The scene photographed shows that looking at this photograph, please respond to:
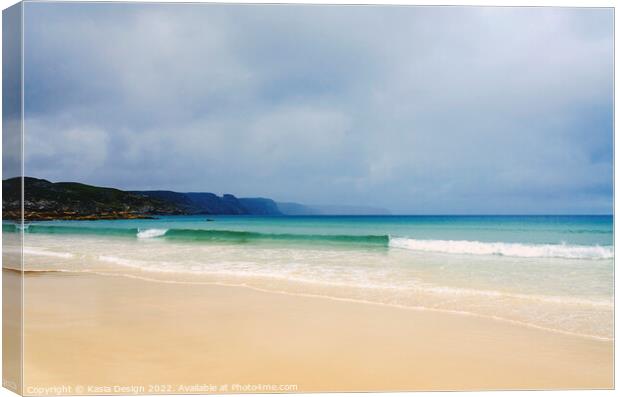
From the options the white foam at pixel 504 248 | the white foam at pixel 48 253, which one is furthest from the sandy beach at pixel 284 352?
the white foam at pixel 504 248

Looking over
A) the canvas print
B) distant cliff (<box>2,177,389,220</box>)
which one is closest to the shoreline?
the canvas print

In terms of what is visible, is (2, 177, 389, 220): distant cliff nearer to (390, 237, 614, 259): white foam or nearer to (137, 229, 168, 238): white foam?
(137, 229, 168, 238): white foam

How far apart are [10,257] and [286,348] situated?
1653 millimetres

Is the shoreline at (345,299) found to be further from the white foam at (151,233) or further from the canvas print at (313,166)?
the white foam at (151,233)

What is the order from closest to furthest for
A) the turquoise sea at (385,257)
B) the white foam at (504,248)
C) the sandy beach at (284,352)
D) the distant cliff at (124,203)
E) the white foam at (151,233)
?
the sandy beach at (284,352), the turquoise sea at (385,257), the distant cliff at (124,203), the white foam at (504,248), the white foam at (151,233)

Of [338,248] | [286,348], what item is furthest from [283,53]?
[338,248]

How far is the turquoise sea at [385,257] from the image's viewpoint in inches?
152

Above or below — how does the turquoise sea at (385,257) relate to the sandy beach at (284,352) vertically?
above

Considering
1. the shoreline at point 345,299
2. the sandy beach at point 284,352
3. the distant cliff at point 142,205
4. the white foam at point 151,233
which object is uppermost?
the distant cliff at point 142,205

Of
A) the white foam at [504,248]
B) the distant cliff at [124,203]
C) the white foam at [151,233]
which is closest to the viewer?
the distant cliff at [124,203]

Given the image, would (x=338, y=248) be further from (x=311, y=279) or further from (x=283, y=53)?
(x=283, y=53)

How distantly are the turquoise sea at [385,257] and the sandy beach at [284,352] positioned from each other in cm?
30

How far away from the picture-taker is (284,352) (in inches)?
129

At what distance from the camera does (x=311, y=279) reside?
15.5 ft
